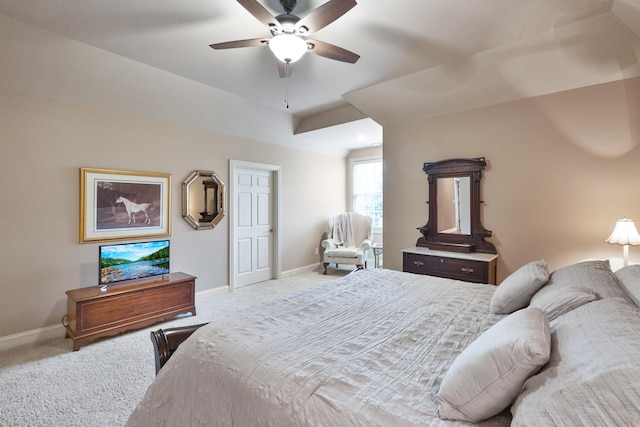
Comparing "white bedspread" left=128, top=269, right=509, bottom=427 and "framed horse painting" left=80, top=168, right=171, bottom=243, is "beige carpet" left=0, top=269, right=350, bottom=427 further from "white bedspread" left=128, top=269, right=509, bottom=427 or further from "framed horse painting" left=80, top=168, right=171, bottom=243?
"framed horse painting" left=80, top=168, right=171, bottom=243

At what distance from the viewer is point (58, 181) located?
3053 mm

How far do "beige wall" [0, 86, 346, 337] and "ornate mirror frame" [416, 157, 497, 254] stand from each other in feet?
10.2

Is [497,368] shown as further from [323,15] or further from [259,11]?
[259,11]

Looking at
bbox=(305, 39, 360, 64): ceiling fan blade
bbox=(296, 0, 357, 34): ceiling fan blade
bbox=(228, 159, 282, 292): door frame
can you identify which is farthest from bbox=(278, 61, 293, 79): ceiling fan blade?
bbox=(228, 159, 282, 292): door frame

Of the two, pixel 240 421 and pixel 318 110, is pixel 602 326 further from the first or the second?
pixel 318 110

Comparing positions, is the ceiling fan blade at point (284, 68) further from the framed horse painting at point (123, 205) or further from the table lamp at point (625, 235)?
the table lamp at point (625, 235)

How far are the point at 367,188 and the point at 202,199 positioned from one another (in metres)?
3.71

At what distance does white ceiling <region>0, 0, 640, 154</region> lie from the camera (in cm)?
215

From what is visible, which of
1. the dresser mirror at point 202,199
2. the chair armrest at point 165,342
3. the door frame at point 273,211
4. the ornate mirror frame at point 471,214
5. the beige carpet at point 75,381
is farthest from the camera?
the door frame at point 273,211

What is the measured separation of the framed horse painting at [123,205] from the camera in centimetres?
324

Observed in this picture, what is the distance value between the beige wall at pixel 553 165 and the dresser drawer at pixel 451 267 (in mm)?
432

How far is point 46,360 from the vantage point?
2.58m

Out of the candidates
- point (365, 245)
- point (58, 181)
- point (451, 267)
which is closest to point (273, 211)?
point (365, 245)

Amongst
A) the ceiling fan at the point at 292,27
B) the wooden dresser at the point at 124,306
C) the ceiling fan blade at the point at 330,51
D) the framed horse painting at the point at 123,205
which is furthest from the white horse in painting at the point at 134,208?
the ceiling fan blade at the point at 330,51
